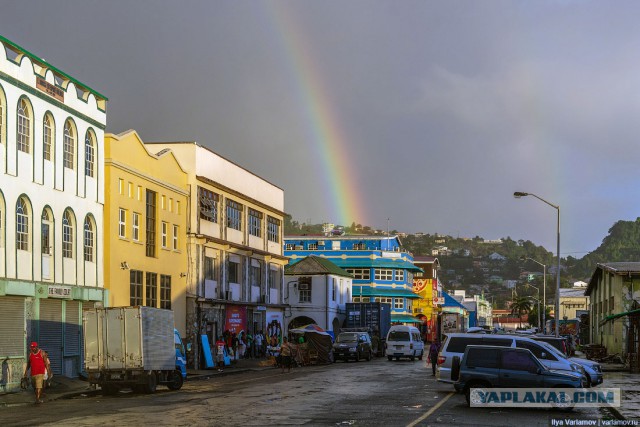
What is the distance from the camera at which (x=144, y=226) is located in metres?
47.6

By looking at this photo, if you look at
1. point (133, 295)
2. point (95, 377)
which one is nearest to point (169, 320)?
point (95, 377)

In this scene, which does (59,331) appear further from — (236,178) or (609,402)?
(236,178)

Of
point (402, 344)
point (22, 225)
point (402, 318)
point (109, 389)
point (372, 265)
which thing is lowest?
point (402, 318)

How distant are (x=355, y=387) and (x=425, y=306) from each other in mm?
98242

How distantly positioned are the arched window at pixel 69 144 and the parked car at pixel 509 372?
2152 cm

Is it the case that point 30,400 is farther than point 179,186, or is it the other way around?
point 179,186

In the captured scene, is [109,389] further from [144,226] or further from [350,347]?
[350,347]

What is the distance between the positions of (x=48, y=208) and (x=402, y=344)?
3005 cm

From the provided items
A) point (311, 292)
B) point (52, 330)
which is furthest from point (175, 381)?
point (311, 292)

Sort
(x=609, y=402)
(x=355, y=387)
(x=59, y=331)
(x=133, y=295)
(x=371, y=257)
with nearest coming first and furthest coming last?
(x=609, y=402)
(x=355, y=387)
(x=59, y=331)
(x=133, y=295)
(x=371, y=257)

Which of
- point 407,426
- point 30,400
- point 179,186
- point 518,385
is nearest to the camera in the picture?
point 407,426

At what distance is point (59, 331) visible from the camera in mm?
38125

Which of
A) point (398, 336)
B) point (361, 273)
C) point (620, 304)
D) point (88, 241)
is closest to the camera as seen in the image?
point (88, 241)

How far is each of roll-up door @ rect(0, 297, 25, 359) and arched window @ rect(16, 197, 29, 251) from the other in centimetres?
211
